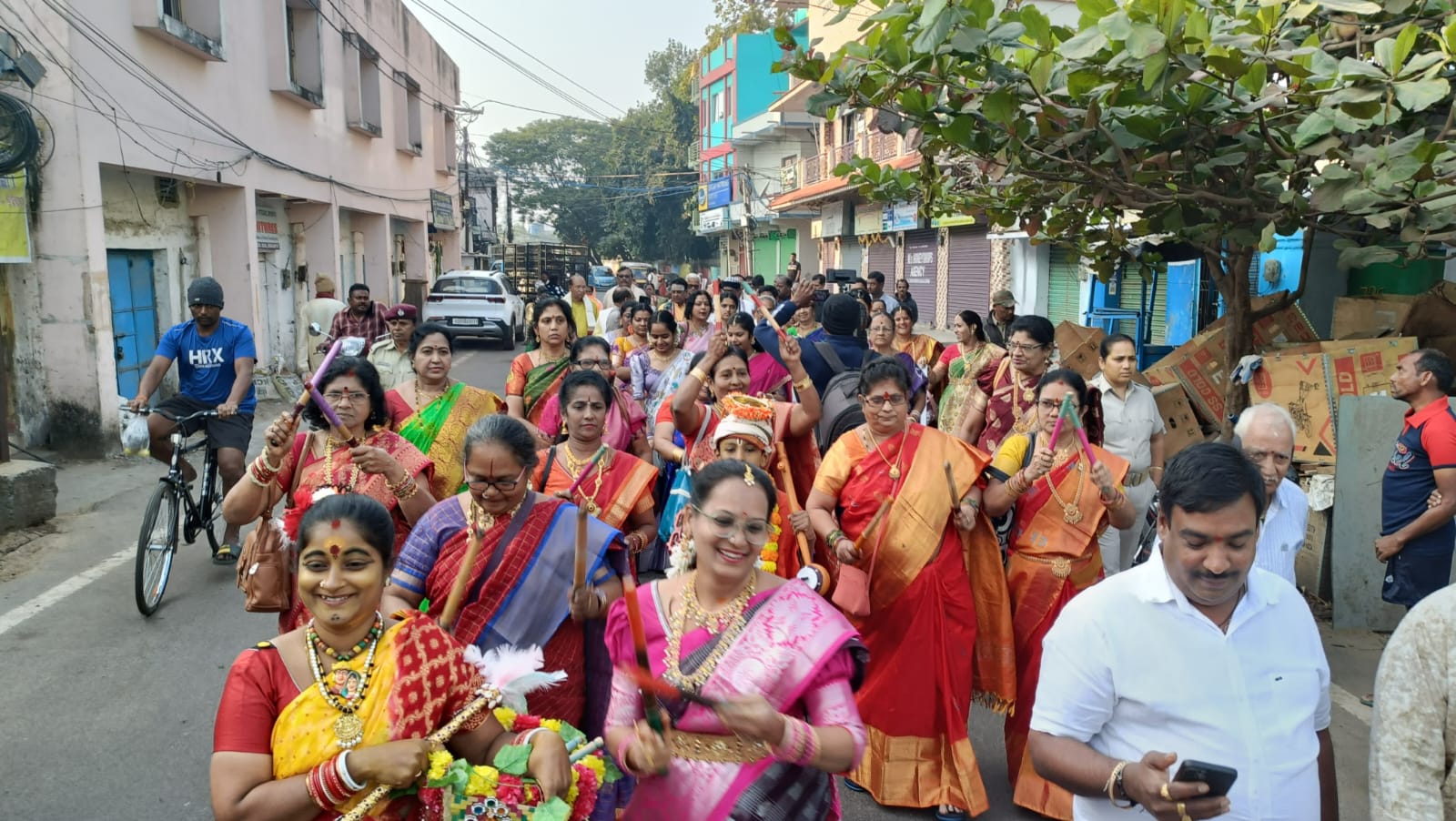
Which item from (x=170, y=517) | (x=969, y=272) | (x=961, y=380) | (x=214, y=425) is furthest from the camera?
(x=969, y=272)

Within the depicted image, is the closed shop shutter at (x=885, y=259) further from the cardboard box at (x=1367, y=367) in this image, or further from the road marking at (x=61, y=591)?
the road marking at (x=61, y=591)

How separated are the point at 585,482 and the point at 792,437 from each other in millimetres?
1476

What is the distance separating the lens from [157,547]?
6066 mm

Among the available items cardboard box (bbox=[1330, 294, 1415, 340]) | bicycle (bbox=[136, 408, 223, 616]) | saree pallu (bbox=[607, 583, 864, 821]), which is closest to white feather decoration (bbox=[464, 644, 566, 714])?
saree pallu (bbox=[607, 583, 864, 821])

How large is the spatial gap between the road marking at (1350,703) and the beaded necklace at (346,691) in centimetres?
443

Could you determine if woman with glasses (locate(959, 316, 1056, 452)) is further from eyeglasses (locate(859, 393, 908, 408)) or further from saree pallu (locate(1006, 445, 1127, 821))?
eyeglasses (locate(859, 393, 908, 408))

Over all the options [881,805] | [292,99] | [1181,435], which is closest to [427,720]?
[881,805]

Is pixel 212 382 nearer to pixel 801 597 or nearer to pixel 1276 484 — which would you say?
pixel 801 597

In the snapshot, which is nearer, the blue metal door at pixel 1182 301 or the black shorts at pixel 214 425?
the black shorts at pixel 214 425

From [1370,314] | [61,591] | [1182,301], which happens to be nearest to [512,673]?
[61,591]

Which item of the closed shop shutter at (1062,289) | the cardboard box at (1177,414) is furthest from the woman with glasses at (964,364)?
the closed shop shutter at (1062,289)

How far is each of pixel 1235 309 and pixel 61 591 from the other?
6809 millimetres

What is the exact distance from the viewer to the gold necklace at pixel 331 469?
3.75 metres

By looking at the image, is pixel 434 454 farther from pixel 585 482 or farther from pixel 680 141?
pixel 680 141
